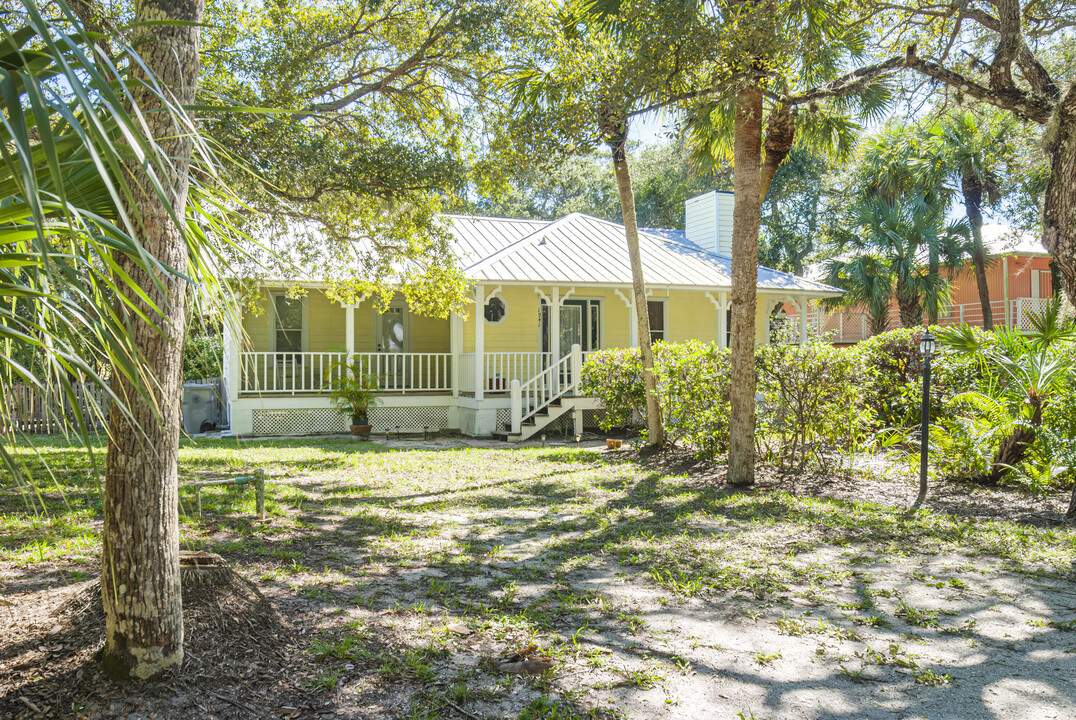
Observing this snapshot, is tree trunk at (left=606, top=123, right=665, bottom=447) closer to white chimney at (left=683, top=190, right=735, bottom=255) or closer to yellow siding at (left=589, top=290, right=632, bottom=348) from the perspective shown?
yellow siding at (left=589, top=290, right=632, bottom=348)

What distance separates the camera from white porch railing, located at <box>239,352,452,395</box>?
15609 mm

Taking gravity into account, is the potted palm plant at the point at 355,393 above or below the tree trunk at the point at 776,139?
below

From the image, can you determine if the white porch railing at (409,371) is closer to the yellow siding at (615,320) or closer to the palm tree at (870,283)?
the yellow siding at (615,320)

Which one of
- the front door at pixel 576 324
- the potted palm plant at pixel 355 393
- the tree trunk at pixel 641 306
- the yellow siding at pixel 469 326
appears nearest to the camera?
A: the tree trunk at pixel 641 306

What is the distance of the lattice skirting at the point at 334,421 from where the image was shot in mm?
15609

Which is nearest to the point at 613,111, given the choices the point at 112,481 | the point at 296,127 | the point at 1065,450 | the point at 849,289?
the point at 296,127

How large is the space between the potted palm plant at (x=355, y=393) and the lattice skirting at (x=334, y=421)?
1.66 feet

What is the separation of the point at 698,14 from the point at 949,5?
14.4ft

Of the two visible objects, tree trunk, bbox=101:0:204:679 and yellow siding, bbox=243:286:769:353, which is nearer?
tree trunk, bbox=101:0:204:679

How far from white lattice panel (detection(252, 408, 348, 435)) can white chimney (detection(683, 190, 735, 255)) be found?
1172cm

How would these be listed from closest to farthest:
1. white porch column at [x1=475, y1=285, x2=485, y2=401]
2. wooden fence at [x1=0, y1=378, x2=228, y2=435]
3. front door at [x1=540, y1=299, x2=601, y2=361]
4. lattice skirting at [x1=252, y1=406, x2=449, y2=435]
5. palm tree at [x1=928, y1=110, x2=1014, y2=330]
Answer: wooden fence at [x1=0, y1=378, x2=228, y2=435] → white porch column at [x1=475, y1=285, x2=485, y2=401] → lattice skirting at [x1=252, y1=406, x2=449, y2=435] → front door at [x1=540, y1=299, x2=601, y2=361] → palm tree at [x1=928, y1=110, x2=1014, y2=330]

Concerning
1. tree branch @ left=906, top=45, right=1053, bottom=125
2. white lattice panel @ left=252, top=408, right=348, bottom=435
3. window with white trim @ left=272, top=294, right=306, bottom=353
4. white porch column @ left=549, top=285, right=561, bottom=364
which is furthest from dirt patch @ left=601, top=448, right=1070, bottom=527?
window with white trim @ left=272, top=294, right=306, bottom=353

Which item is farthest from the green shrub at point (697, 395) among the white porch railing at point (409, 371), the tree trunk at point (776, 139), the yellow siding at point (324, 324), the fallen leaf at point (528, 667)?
the yellow siding at point (324, 324)

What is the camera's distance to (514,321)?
1778 centimetres
